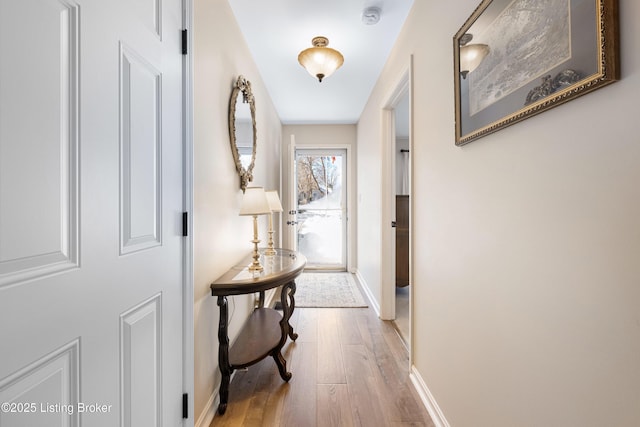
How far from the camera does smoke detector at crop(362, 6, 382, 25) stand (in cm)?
188

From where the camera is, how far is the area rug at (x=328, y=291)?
3264mm

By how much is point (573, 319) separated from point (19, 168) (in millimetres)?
1302

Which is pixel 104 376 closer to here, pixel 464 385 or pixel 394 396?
pixel 464 385

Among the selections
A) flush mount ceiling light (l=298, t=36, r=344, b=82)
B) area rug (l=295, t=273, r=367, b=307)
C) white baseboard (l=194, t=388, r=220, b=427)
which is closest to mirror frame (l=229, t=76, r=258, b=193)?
flush mount ceiling light (l=298, t=36, r=344, b=82)

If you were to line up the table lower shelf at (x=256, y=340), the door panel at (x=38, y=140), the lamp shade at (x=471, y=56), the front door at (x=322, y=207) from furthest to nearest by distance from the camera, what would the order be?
1. the front door at (x=322, y=207)
2. the table lower shelf at (x=256, y=340)
3. the lamp shade at (x=471, y=56)
4. the door panel at (x=38, y=140)

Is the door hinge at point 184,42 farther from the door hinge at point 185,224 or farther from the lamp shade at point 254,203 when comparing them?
the lamp shade at point 254,203

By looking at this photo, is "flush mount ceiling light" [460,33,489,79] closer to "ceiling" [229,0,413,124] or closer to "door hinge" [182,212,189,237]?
"ceiling" [229,0,413,124]

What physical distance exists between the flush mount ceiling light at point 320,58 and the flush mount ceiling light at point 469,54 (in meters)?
1.17

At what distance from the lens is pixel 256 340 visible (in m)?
1.95

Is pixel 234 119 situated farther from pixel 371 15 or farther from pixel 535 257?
pixel 535 257

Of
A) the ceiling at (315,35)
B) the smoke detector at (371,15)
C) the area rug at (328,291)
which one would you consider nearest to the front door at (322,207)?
the area rug at (328,291)

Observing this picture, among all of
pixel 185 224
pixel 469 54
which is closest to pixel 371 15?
A: pixel 469 54

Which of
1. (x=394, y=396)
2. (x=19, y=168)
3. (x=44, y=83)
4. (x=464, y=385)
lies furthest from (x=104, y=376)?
(x=394, y=396)

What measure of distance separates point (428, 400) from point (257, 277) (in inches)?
47.4
